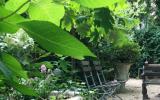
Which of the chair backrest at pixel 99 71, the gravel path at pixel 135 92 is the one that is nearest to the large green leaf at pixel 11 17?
the chair backrest at pixel 99 71

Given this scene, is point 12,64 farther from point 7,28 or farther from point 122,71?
point 122,71

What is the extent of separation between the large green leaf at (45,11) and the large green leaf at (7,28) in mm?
32

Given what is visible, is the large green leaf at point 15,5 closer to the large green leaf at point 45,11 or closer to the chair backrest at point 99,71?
the large green leaf at point 45,11

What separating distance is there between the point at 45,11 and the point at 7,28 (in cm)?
5

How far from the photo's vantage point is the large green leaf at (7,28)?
401mm

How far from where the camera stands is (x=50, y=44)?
1.28 ft

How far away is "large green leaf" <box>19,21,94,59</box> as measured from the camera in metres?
0.39

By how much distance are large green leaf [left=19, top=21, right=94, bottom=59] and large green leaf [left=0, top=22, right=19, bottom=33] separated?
0.01 m

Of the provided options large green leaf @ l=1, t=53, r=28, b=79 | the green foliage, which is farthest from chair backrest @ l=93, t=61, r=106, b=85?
large green leaf @ l=1, t=53, r=28, b=79

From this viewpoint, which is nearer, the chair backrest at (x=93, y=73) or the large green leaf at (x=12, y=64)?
the large green leaf at (x=12, y=64)

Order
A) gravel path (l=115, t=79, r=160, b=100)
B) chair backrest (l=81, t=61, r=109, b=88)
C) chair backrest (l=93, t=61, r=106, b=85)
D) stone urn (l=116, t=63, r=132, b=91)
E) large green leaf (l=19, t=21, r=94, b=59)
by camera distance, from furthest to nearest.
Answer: stone urn (l=116, t=63, r=132, b=91)
gravel path (l=115, t=79, r=160, b=100)
chair backrest (l=93, t=61, r=106, b=85)
chair backrest (l=81, t=61, r=109, b=88)
large green leaf (l=19, t=21, r=94, b=59)

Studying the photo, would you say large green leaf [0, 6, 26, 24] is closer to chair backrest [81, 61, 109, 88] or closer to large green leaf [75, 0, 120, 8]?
large green leaf [75, 0, 120, 8]

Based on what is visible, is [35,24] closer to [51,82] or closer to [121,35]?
[121,35]

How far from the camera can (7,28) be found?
0.40 m
